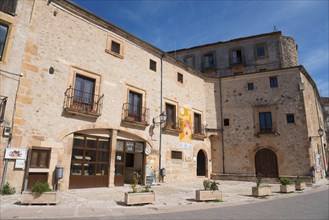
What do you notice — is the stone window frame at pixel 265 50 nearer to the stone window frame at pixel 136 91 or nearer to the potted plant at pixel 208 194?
the stone window frame at pixel 136 91

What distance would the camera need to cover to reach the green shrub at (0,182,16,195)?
27.6ft

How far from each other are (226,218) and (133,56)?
11127 millimetres

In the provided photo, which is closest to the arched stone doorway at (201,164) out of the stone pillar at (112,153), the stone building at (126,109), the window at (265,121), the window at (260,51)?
the stone building at (126,109)

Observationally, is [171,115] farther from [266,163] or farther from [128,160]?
[266,163]

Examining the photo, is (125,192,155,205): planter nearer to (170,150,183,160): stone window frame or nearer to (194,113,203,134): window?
(170,150,183,160): stone window frame

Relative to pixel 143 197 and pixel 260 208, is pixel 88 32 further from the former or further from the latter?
pixel 260 208

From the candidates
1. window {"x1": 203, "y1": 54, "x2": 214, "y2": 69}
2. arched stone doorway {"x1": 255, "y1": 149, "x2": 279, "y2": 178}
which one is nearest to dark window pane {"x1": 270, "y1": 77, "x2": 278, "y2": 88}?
arched stone doorway {"x1": 255, "y1": 149, "x2": 279, "y2": 178}

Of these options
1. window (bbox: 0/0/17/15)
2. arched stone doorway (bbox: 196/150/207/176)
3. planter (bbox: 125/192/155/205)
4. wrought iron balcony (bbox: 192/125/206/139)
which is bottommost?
planter (bbox: 125/192/155/205)

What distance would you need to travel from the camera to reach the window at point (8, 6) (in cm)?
956

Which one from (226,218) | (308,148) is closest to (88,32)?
(226,218)

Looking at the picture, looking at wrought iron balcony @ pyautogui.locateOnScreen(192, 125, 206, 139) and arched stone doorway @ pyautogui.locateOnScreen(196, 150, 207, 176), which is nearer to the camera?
wrought iron balcony @ pyautogui.locateOnScreen(192, 125, 206, 139)

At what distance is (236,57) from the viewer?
25672 mm

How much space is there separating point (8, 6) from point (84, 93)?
466 cm

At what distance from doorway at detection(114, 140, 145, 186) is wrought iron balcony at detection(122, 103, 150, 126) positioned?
4.07ft
